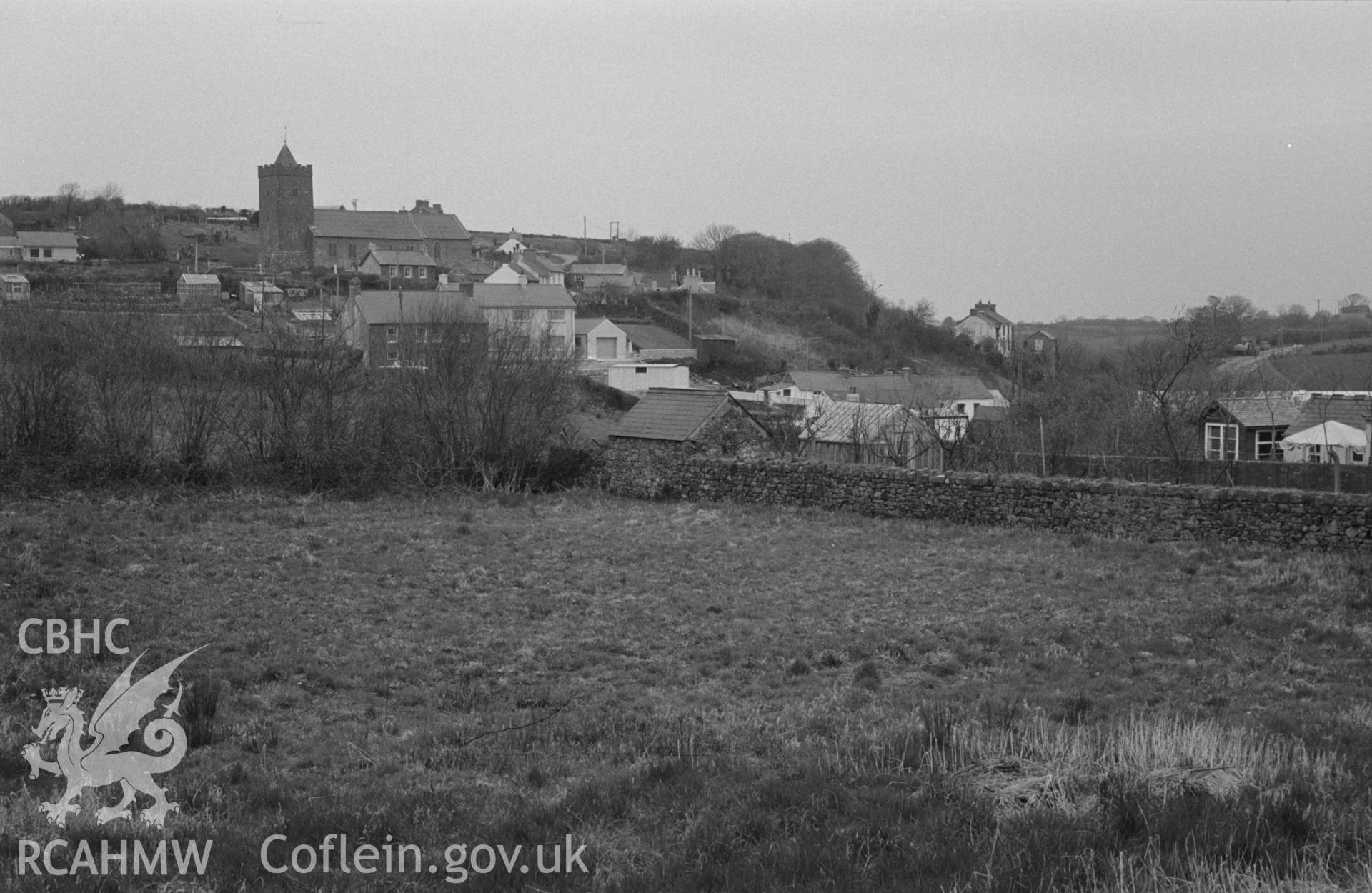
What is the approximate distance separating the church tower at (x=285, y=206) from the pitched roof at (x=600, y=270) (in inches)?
910

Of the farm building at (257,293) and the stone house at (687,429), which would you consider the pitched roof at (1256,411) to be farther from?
the farm building at (257,293)

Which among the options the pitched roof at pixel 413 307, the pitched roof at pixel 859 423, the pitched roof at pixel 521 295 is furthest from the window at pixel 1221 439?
the pitched roof at pixel 521 295

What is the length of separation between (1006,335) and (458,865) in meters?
93.1

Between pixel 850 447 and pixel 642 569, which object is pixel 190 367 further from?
pixel 850 447

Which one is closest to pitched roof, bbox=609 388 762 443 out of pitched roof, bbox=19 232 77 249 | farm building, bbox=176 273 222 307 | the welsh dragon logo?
the welsh dragon logo

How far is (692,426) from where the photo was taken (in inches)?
1008

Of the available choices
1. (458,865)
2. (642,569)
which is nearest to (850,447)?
(642,569)

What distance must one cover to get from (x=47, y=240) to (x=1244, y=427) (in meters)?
72.5

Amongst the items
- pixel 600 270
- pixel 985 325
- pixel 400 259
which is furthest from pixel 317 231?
pixel 985 325

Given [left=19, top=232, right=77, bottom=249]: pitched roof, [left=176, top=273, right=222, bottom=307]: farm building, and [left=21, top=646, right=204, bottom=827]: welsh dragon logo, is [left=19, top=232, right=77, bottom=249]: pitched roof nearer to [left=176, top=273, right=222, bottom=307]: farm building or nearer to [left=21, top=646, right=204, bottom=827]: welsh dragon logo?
[left=176, top=273, right=222, bottom=307]: farm building

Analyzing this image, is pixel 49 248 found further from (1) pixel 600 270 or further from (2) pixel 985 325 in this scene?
(2) pixel 985 325

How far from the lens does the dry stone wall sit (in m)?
16.3

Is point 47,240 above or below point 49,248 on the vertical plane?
above

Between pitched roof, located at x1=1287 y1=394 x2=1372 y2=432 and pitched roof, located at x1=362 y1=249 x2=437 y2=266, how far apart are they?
65282mm
